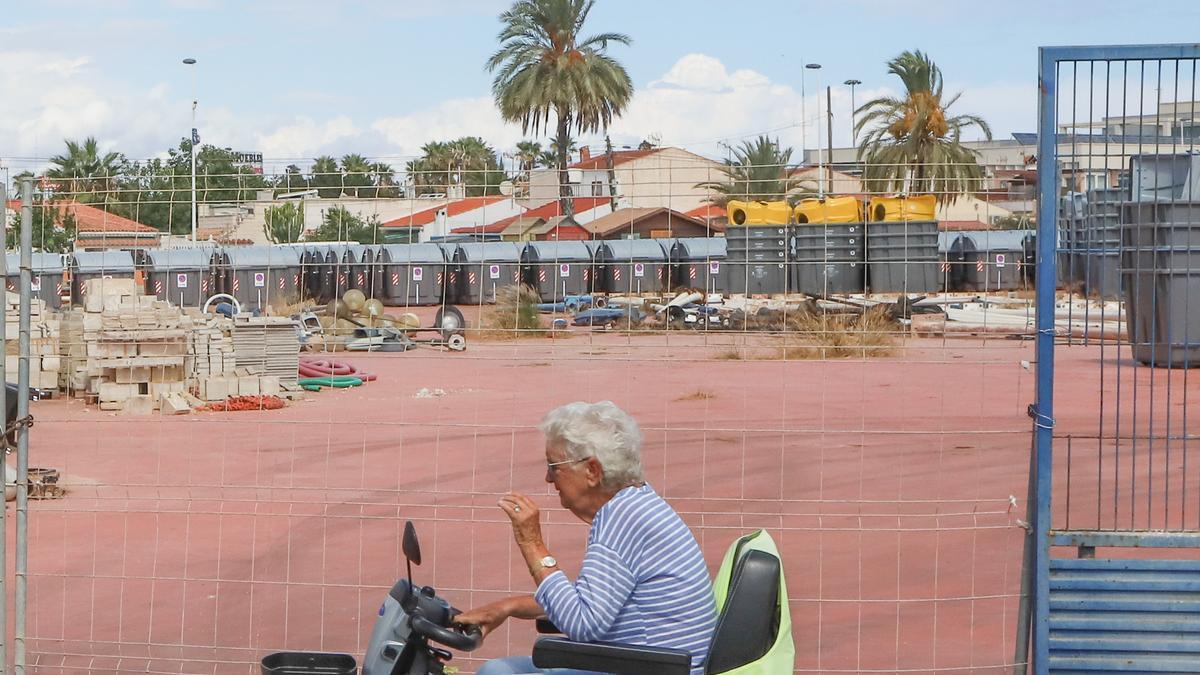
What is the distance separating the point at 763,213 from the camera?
41.8 ft

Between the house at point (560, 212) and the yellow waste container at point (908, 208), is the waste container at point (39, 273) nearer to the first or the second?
the house at point (560, 212)

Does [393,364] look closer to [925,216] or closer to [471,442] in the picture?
[471,442]

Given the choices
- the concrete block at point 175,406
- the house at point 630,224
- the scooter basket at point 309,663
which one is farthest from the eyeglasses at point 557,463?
the concrete block at point 175,406

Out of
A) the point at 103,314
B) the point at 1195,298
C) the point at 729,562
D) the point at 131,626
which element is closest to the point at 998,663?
the point at 1195,298

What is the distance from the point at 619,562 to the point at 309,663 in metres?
1.38

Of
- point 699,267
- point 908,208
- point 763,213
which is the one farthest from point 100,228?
point 699,267

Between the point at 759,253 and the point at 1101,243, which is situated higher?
the point at 759,253

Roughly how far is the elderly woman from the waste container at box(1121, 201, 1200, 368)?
1966 mm

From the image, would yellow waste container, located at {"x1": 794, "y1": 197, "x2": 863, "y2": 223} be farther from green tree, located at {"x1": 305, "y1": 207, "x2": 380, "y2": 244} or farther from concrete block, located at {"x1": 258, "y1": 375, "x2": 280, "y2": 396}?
concrete block, located at {"x1": 258, "y1": 375, "x2": 280, "y2": 396}

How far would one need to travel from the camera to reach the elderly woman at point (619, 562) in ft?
11.3

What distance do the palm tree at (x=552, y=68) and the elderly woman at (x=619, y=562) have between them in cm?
3971

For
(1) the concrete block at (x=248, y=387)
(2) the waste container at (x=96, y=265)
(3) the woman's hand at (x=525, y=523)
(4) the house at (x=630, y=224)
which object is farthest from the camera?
(1) the concrete block at (x=248, y=387)

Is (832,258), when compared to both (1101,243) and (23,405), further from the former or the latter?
(23,405)

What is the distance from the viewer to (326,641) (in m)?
6.58
